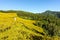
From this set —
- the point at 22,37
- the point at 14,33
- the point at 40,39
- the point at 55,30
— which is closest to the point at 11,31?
the point at 14,33

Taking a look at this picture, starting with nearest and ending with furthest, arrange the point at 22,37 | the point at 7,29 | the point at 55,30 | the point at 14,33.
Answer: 1. the point at 22,37
2. the point at 14,33
3. the point at 7,29
4. the point at 55,30

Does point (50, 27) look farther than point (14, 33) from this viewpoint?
Yes

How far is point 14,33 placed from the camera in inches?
1735

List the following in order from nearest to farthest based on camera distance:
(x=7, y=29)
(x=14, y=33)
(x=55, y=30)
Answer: (x=14, y=33) → (x=7, y=29) → (x=55, y=30)

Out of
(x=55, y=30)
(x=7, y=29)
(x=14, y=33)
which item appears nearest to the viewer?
(x=14, y=33)

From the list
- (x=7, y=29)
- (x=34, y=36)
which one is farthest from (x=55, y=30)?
(x=7, y=29)

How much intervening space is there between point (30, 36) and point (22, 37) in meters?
4.02

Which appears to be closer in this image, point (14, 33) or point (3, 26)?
point (14, 33)

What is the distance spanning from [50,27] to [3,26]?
66.9ft

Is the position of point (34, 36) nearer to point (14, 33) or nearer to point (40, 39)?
point (40, 39)

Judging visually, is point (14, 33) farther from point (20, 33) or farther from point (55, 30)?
point (55, 30)

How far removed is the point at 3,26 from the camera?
50344mm

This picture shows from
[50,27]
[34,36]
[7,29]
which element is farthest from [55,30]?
[7,29]

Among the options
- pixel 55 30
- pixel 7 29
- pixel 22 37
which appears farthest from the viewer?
pixel 55 30
